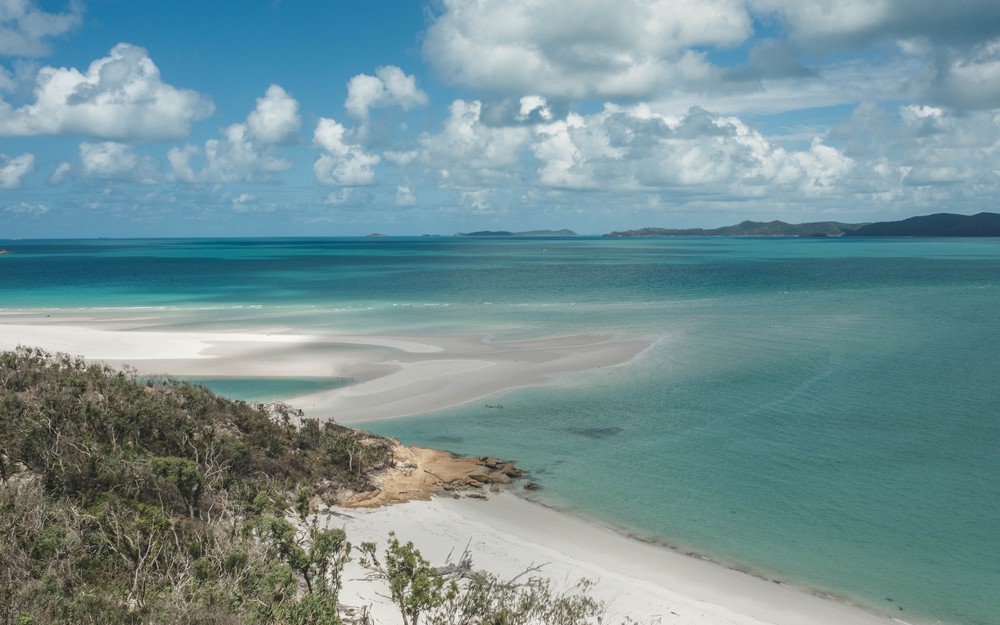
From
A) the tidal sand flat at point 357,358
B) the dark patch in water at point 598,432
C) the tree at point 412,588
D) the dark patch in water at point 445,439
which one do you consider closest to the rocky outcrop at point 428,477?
the dark patch in water at point 445,439

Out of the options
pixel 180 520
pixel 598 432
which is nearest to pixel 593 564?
pixel 180 520

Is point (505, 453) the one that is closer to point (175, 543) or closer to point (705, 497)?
point (705, 497)

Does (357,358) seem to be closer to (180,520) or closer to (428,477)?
(428,477)

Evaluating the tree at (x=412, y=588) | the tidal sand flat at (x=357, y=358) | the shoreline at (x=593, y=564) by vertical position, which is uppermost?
the tree at (x=412, y=588)

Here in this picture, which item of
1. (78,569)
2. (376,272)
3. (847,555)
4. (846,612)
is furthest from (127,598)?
(376,272)

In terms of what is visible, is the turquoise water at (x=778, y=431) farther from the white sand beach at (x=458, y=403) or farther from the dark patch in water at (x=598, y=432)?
the white sand beach at (x=458, y=403)
